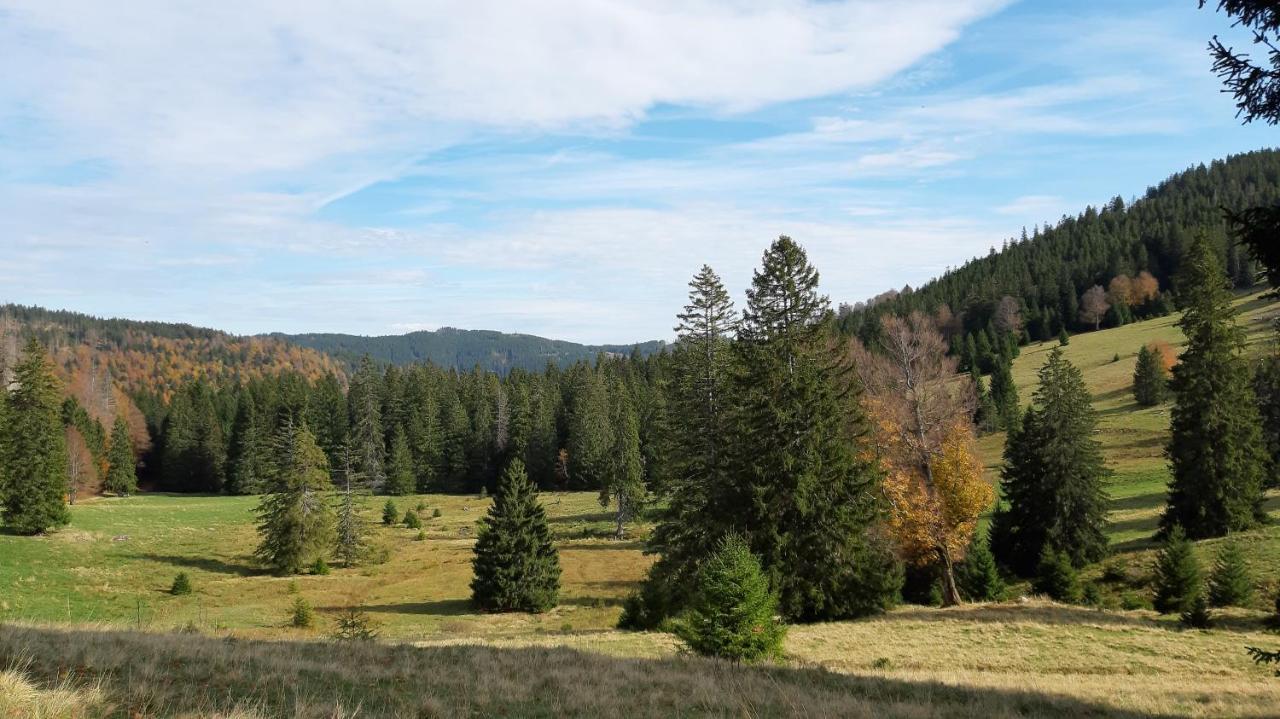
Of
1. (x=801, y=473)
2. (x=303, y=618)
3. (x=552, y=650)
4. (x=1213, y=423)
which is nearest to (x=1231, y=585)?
(x=1213, y=423)

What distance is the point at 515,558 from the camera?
3622 centimetres

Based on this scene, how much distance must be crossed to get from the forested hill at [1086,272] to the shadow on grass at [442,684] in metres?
104

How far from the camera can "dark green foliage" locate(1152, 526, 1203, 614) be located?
26.3m

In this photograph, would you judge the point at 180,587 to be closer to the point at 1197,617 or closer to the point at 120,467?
the point at 1197,617

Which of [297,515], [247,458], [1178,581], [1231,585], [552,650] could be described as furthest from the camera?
[247,458]

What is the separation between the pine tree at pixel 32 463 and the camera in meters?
45.4

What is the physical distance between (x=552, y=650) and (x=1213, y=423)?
3499cm

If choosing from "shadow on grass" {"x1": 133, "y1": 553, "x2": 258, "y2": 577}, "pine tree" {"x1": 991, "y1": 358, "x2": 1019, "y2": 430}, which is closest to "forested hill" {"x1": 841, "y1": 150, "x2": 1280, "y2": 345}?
"pine tree" {"x1": 991, "y1": 358, "x2": 1019, "y2": 430}

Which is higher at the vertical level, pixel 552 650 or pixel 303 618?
pixel 552 650

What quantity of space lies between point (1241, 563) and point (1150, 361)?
4964cm

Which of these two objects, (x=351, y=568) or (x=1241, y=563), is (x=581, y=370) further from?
(x=1241, y=563)

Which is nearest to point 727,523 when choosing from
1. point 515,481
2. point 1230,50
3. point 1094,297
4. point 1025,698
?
point 515,481

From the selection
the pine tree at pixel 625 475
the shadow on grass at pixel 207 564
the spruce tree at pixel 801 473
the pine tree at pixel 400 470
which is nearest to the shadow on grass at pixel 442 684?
the spruce tree at pixel 801 473

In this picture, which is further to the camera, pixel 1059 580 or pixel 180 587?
pixel 180 587
